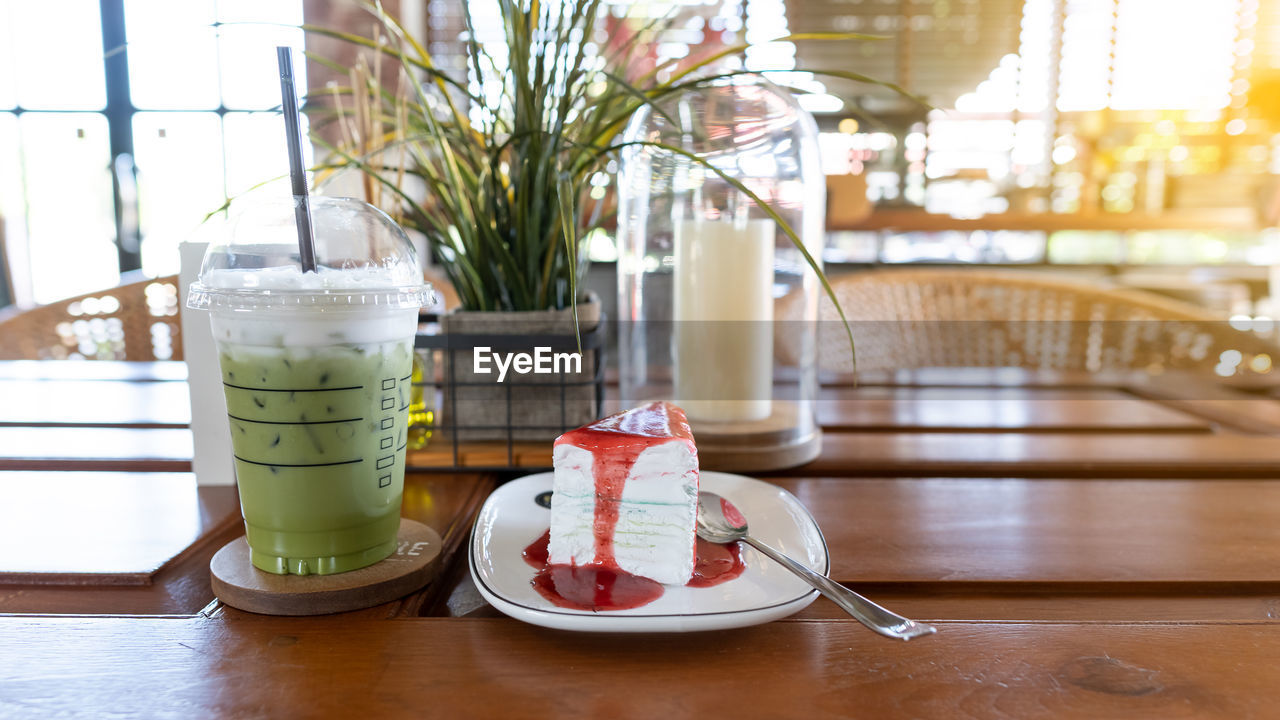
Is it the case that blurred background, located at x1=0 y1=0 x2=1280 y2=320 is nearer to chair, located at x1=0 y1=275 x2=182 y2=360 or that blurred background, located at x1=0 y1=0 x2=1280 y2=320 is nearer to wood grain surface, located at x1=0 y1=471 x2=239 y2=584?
chair, located at x1=0 y1=275 x2=182 y2=360

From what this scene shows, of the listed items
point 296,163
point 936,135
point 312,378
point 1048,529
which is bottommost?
point 1048,529

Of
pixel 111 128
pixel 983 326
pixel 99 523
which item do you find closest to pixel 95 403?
pixel 99 523

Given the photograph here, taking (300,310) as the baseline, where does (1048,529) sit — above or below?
below

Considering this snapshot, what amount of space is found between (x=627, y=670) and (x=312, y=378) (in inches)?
8.0

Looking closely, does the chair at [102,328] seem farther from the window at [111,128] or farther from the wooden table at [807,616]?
the window at [111,128]

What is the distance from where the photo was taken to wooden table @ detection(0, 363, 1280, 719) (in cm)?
31

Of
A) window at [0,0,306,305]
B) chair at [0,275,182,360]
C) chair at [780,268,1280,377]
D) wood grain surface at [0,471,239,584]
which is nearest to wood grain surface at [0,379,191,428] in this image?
wood grain surface at [0,471,239,584]

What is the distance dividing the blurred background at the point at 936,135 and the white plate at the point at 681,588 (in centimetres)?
242

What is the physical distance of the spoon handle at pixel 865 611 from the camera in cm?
33

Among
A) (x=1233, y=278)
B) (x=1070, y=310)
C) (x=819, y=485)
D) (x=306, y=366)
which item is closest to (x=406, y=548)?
(x=306, y=366)

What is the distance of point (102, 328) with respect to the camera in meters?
1.37

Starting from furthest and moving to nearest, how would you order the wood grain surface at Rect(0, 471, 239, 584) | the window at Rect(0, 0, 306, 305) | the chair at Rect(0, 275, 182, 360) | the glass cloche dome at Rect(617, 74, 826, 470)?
the window at Rect(0, 0, 306, 305), the chair at Rect(0, 275, 182, 360), the glass cloche dome at Rect(617, 74, 826, 470), the wood grain surface at Rect(0, 471, 239, 584)

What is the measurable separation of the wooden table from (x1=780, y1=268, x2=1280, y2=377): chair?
0.65 metres

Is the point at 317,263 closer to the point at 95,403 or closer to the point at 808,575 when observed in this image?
the point at 808,575
